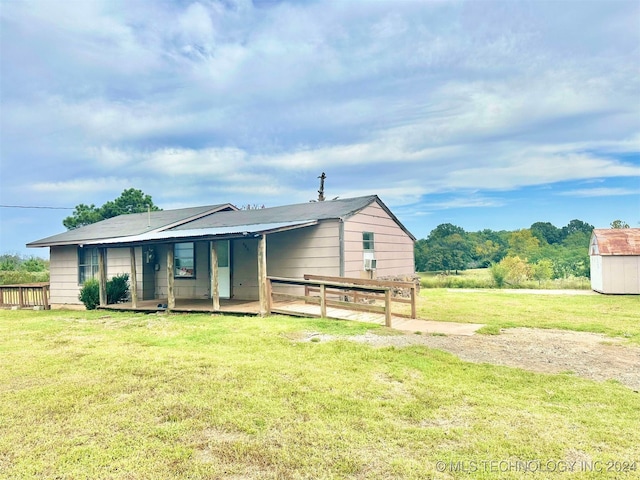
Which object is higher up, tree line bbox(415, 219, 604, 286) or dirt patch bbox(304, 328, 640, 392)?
tree line bbox(415, 219, 604, 286)

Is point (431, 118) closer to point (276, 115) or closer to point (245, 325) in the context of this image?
point (276, 115)

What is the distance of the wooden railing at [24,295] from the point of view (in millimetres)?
14562

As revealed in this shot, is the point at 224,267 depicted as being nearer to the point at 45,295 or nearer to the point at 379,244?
the point at 379,244

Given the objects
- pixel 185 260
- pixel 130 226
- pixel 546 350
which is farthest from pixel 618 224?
pixel 130 226

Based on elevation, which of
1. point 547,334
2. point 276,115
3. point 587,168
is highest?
point 276,115

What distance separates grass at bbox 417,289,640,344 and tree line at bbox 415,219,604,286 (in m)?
9.04

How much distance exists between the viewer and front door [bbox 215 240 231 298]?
1276 cm

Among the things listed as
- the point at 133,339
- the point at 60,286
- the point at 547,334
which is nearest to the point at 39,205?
the point at 60,286

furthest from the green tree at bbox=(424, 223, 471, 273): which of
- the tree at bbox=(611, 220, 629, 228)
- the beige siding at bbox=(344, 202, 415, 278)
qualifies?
the beige siding at bbox=(344, 202, 415, 278)

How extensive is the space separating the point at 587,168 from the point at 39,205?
34.7m

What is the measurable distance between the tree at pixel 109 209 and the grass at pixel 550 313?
25805mm

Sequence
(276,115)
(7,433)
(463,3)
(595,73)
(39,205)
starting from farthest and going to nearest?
(39,205), (276,115), (595,73), (463,3), (7,433)

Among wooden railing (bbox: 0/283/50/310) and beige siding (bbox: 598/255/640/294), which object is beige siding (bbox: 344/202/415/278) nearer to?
beige siding (bbox: 598/255/640/294)

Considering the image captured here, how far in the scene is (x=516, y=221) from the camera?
125 feet
